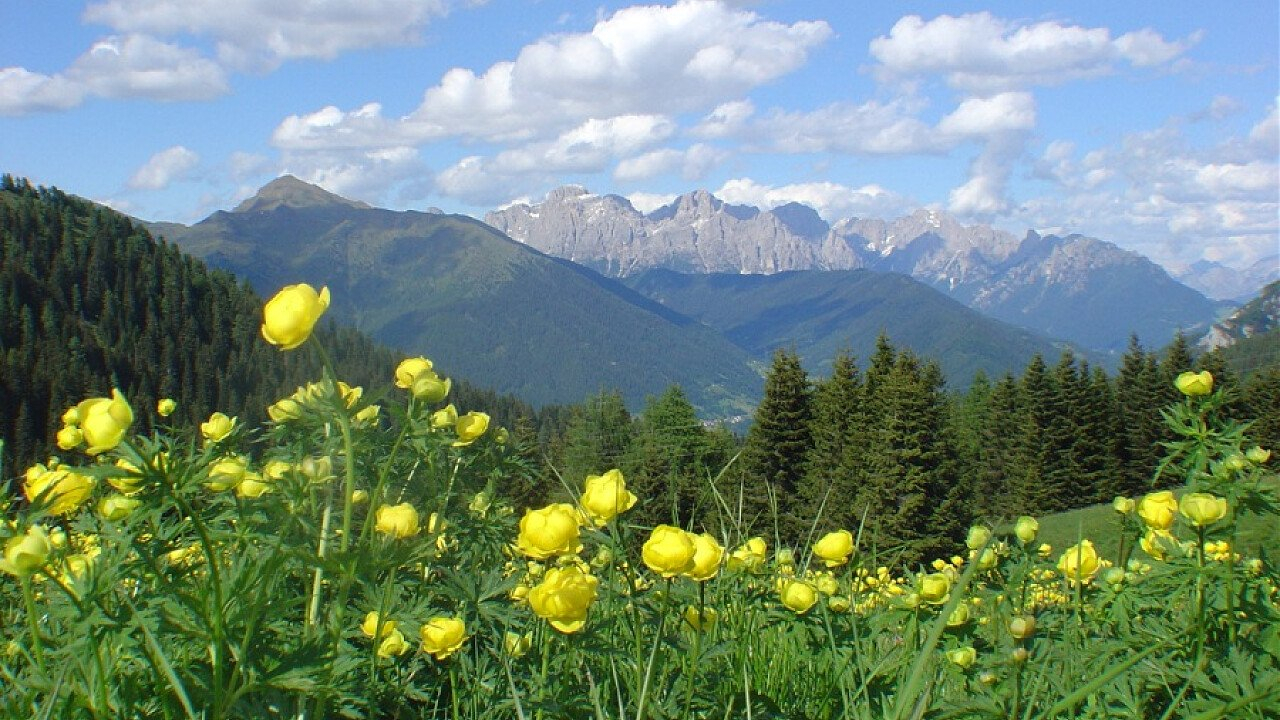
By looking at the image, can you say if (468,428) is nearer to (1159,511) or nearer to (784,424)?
(1159,511)

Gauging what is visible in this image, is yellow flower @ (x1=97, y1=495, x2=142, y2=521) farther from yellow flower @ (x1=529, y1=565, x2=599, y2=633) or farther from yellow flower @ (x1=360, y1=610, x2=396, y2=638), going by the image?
yellow flower @ (x1=529, y1=565, x2=599, y2=633)

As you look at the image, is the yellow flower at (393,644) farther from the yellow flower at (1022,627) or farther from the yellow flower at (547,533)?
the yellow flower at (1022,627)

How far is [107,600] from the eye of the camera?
142cm

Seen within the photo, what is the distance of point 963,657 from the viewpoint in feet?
5.50

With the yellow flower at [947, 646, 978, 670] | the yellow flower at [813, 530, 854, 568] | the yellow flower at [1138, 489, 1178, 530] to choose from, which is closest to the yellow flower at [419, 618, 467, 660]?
the yellow flower at [813, 530, 854, 568]

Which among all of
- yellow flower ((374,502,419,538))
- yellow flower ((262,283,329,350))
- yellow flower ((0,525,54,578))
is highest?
yellow flower ((262,283,329,350))

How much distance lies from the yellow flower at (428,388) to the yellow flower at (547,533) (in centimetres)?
27

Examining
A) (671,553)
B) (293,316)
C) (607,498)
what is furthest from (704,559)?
(293,316)

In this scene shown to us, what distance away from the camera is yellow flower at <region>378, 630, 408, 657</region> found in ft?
5.60

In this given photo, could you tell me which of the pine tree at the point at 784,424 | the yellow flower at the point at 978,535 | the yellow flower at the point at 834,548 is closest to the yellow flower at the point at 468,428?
the yellow flower at the point at 834,548

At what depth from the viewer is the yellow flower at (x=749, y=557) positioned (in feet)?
6.82

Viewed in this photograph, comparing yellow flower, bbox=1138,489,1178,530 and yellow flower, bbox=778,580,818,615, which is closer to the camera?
yellow flower, bbox=778,580,818,615

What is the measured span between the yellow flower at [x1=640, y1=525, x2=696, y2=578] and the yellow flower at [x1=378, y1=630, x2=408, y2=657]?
59 cm

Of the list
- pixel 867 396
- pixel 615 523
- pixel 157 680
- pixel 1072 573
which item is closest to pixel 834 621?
pixel 1072 573
